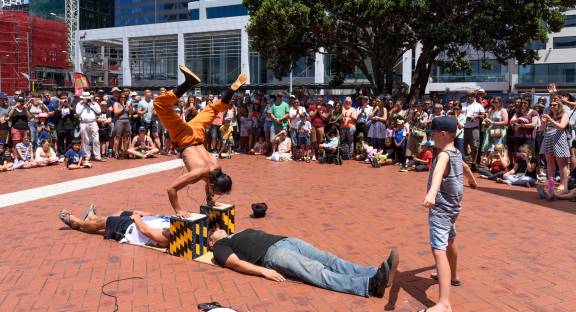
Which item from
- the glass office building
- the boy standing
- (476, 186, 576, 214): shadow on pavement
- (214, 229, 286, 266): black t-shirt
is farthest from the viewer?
the glass office building

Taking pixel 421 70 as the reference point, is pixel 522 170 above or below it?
below

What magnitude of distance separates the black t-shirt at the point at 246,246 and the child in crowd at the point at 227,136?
9961 mm

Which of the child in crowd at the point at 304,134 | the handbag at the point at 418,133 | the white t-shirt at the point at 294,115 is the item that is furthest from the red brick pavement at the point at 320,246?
the white t-shirt at the point at 294,115

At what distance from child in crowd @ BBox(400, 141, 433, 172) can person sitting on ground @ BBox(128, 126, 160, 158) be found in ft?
24.3

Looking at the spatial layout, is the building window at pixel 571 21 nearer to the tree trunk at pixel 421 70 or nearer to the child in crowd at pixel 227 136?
the tree trunk at pixel 421 70

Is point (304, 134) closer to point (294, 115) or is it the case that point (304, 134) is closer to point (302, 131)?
point (302, 131)

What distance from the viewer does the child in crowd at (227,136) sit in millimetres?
14930

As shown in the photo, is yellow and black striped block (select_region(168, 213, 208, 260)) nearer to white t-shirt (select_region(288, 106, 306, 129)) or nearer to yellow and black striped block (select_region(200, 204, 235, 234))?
yellow and black striped block (select_region(200, 204, 235, 234))

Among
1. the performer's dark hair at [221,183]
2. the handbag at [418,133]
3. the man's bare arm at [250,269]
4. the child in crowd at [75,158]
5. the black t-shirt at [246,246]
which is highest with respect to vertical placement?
the handbag at [418,133]

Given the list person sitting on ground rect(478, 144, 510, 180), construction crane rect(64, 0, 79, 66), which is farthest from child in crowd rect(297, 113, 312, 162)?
construction crane rect(64, 0, 79, 66)

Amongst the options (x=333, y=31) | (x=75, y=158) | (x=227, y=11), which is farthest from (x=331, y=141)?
(x=227, y=11)

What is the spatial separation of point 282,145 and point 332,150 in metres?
1.65

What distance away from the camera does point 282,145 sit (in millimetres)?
14180

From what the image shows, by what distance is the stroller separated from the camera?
13.1 meters
